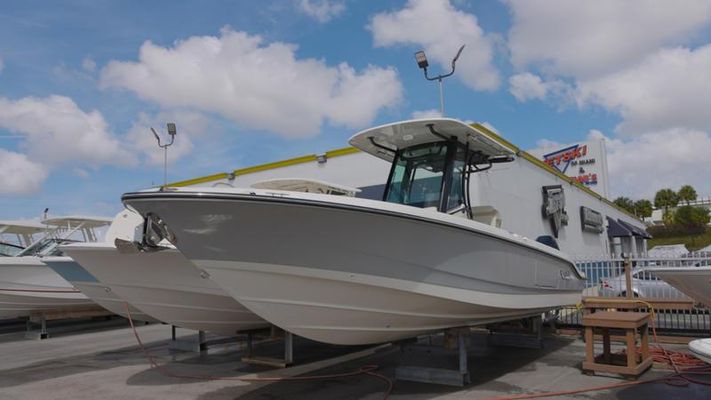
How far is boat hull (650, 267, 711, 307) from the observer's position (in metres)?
4.87

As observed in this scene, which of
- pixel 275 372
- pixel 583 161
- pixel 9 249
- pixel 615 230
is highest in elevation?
pixel 583 161

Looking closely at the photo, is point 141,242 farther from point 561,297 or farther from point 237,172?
point 237,172

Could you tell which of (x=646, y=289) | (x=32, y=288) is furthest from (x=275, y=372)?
(x=646, y=289)

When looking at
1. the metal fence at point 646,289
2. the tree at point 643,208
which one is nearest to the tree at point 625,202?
the tree at point 643,208

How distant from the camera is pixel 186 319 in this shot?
22.7ft

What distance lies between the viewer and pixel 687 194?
2566 inches

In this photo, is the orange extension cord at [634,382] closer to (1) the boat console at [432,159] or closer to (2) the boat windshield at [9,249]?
(1) the boat console at [432,159]

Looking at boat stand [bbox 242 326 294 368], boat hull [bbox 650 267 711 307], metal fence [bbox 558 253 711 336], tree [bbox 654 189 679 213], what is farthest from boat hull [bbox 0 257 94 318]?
tree [bbox 654 189 679 213]

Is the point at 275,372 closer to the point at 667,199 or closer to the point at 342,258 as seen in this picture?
the point at 342,258

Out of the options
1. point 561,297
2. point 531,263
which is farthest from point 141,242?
point 561,297

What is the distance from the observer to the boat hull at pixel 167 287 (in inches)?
255

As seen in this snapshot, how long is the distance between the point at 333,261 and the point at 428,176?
218 centimetres

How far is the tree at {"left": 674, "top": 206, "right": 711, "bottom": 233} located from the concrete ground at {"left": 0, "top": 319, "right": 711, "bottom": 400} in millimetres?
54783

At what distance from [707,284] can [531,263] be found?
1604 mm
